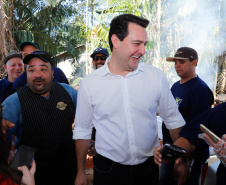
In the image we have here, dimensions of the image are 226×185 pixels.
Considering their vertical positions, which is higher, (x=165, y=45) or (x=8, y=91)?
(x=165, y=45)

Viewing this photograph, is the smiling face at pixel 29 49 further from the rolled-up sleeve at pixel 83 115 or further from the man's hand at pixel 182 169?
the man's hand at pixel 182 169

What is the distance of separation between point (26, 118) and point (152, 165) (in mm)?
1174

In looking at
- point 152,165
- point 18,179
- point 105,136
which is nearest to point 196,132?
point 152,165

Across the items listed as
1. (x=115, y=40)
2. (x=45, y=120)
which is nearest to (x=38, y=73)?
(x=45, y=120)

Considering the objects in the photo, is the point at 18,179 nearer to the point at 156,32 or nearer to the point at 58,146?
the point at 58,146

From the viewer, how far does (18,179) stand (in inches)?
47.9

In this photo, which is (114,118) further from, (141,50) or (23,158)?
(23,158)

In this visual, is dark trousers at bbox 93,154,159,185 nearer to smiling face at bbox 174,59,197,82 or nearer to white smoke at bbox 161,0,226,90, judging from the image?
smiling face at bbox 174,59,197,82

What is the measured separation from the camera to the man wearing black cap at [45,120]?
2.12m

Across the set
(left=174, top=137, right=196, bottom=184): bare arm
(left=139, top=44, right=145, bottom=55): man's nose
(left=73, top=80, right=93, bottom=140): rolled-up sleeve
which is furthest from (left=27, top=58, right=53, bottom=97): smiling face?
(left=174, top=137, right=196, bottom=184): bare arm

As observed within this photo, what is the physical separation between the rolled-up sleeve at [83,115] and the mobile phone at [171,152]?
721 millimetres

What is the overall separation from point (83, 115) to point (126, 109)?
0.38 meters

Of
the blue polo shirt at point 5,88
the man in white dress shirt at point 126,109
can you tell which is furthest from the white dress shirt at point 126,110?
the blue polo shirt at point 5,88

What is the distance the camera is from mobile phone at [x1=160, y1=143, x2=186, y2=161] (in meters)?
1.48
